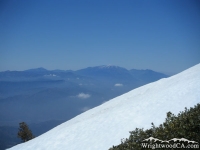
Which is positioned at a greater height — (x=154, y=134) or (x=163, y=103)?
(x=163, y=103)

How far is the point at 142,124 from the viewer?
12156 mm

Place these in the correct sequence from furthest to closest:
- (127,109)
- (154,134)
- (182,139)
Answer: (127,109), (154,134), (182,139)

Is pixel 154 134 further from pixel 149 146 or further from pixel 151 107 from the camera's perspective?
pixel 151 107

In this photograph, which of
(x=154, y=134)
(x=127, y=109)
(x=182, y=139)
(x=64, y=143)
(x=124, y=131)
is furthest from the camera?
(x=127, y=109)

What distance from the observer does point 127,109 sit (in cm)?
1508

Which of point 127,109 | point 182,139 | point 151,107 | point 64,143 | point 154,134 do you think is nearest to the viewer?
point 182,139

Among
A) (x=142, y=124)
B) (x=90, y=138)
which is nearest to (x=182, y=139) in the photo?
(x=142, y=124)

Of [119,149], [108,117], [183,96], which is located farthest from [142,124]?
[119,149]

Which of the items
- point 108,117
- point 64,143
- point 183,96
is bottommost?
point 64,143

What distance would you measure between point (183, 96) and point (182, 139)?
930 cm

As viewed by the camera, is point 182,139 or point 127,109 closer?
point 182,139

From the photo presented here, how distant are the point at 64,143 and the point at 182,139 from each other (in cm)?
967

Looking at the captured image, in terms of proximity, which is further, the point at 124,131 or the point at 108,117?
the point at 108,117

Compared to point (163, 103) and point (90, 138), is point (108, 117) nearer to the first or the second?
point (90, 138)
